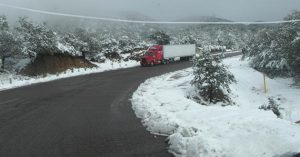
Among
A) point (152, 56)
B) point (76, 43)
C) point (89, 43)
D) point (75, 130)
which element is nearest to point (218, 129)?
point (75, 130)

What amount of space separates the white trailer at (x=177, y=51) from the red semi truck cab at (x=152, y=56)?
1265mm

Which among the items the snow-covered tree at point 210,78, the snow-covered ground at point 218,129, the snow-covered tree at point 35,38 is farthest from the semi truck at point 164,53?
the snow-covered ground at point 218,129

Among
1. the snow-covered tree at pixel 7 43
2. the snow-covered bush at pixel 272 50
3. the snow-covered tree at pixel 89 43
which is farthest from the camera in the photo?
the snow-covered tree at pixel 89 43

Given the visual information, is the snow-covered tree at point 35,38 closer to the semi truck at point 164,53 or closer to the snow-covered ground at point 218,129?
the semi truck at point 164,53

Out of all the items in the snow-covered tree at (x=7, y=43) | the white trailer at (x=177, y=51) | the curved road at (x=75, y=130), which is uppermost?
the snow-covered tree at (x=7, y=43)

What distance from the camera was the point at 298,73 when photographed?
1087 inches

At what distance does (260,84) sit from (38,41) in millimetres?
21227

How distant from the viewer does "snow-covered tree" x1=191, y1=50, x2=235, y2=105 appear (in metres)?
20.1

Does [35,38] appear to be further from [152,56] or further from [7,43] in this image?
[152,56]

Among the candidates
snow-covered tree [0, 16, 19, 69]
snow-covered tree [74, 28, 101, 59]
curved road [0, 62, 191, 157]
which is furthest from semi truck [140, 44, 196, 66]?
curved road [0, 62, 191, 157]

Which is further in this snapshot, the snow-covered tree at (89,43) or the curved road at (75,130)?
the snow-covered tree at (89,43)

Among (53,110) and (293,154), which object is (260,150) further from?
(53,110)

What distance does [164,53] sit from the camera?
45.8 m

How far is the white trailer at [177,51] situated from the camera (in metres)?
46.4
